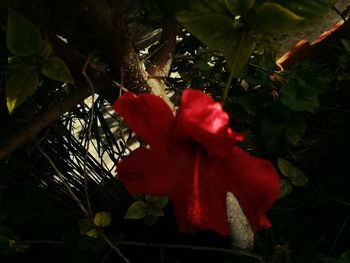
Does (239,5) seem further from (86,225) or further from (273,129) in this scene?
(86,225)

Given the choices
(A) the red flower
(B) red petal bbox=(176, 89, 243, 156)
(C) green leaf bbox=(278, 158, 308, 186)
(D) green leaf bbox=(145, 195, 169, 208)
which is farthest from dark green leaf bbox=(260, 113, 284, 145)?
(B) red petal bbox=(176, 89, 243, 156)

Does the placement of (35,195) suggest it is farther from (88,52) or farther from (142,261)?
(88,52)

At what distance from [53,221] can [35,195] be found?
0.10 metres

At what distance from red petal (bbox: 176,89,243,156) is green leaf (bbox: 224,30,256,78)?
10cm

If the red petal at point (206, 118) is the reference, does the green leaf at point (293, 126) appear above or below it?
below

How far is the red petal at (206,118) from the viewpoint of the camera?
38 centimetres

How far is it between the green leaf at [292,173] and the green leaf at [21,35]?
67 centimetres

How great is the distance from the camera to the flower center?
468 millimetres

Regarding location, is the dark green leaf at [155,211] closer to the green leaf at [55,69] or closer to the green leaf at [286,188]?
the green leaf at [286,188]

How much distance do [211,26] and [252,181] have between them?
0.17 metres

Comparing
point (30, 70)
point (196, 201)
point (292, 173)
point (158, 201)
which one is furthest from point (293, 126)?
point (30, 70)

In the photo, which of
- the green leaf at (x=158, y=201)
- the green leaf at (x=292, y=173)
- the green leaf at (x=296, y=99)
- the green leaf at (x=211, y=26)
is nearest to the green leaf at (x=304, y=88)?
the green leaf at (x=296, y=99)

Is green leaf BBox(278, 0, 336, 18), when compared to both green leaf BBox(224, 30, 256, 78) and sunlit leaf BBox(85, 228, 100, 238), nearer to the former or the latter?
green leaf BBox(224, 30, 256, 78)

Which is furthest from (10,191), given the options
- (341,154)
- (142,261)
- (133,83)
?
(341,154)
